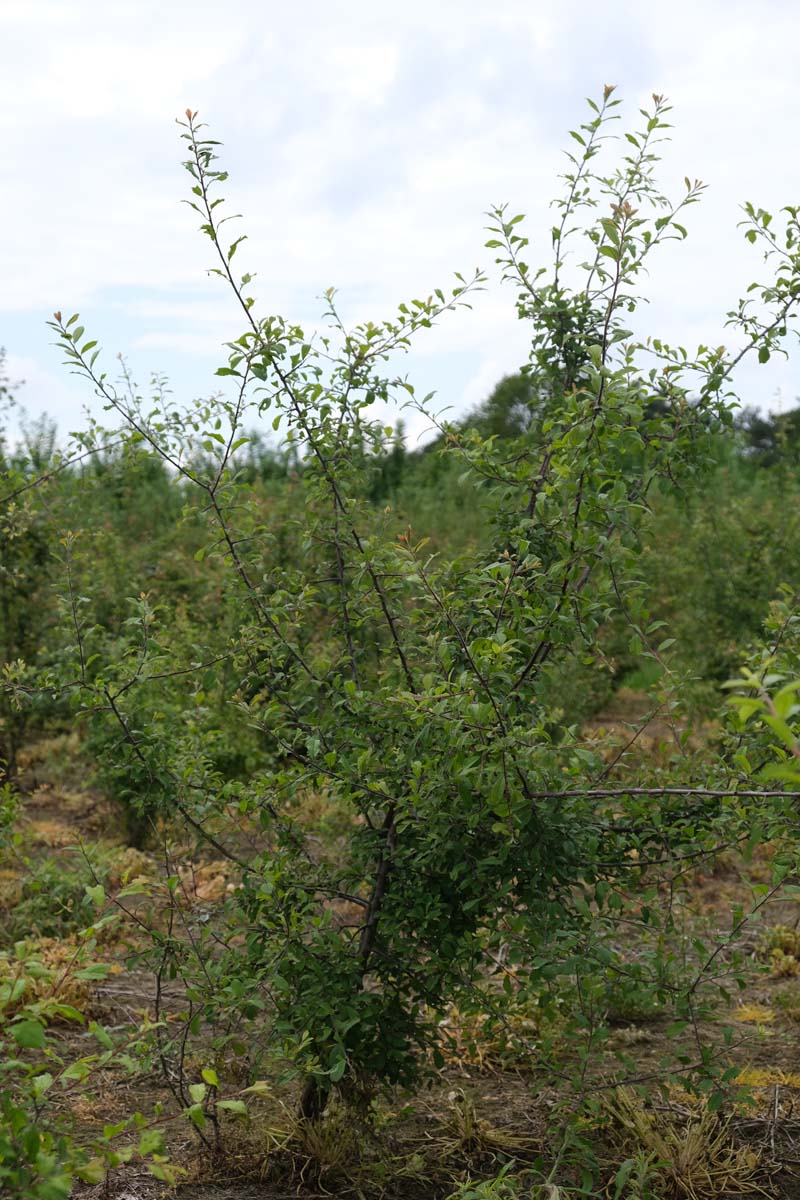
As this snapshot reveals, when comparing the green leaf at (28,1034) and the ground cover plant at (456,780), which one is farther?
the ground cover plant at (456,780)

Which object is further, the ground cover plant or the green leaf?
the ground cover plant

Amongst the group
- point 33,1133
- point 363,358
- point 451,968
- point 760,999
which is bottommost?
point 760,999

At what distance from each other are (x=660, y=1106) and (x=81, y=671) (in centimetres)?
231

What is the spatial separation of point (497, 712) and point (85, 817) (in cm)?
545

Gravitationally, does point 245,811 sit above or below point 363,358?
below

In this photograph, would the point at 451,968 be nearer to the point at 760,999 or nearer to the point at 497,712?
the point at 497,712

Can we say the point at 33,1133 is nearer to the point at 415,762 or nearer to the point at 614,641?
the point at 415,762

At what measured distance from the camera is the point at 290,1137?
323cm

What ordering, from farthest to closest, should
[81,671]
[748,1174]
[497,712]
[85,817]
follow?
1. [85,817]
2. [748,1174]
3. [81,671]
4. [497,712]

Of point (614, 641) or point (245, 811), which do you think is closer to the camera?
point (245, 811)

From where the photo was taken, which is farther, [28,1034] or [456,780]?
[456,780]

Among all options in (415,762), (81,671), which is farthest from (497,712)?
(81,671)

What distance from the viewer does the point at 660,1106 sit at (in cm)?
360

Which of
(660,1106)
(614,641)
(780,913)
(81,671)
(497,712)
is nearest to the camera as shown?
(497,712)
